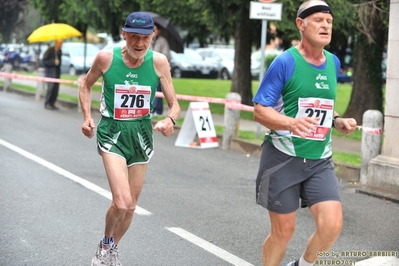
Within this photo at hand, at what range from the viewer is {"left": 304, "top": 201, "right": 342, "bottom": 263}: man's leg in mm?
5367

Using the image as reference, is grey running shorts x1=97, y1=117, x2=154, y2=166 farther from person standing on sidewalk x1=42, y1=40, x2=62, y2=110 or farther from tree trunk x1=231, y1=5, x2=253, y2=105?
person standing on sidewalk x1=42, y1=40, x2=62, y2=110

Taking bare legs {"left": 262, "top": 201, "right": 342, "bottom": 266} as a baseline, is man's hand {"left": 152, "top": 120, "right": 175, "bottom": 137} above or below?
above

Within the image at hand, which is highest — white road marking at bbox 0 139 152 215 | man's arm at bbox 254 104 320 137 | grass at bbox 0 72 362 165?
man's arm at bbox 254 104 320 137

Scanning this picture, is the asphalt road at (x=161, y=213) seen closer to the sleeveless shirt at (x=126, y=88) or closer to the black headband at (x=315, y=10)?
the sleeveless shirt at (x=126, y=88)

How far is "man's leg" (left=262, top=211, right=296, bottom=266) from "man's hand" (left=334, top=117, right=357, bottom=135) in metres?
0.65

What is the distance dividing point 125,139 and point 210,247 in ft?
5.20

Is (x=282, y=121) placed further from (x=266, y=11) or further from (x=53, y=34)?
(x=53, y=34)

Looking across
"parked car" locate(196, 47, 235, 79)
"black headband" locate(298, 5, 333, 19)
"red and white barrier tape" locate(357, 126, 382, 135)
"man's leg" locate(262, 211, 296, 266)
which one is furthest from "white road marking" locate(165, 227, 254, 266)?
"parked car" locate(196, 47, 235, 79)

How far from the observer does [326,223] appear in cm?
537

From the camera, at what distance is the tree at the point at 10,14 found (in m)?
34.0

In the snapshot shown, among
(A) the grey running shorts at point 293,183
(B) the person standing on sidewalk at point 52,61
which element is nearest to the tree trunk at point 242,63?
(B) the person standing on sidewalk at point 52,61

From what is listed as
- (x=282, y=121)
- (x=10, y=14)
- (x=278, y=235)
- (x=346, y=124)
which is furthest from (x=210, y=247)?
(x=10, y=14)

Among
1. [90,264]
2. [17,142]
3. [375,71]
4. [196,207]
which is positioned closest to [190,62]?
[375,71]

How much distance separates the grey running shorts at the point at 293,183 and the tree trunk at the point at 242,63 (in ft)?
53.1
